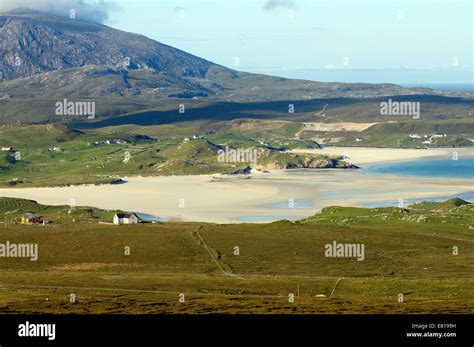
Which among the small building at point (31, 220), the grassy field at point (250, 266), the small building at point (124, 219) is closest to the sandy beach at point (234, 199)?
the small building at point (124, 219)

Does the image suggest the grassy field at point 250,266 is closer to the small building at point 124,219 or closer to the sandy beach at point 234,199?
the small building at point 124,219

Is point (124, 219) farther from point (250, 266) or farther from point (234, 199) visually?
point (234, 199)

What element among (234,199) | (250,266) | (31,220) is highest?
(234,199)

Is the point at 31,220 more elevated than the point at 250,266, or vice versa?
the point at 31,220

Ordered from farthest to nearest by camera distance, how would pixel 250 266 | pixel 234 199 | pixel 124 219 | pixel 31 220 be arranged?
pixel 234 199 < pixel 31 220 < pixel 124 219 < pixel 250 266

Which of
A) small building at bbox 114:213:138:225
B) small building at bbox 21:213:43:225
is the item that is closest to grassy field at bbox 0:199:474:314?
small building at bbox 21:213:43:225

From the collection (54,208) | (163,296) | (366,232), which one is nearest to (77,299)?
(163,296)

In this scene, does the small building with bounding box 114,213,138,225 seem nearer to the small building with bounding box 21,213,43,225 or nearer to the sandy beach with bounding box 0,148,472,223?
the small building with bounding box 21,213,43,225

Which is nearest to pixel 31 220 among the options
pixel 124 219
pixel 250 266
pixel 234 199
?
pixel 124 219
